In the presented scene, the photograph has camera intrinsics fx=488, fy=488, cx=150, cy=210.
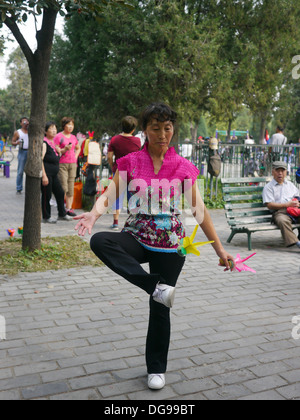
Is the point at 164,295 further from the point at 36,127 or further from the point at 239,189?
the point at 239,189

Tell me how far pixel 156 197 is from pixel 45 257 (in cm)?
369

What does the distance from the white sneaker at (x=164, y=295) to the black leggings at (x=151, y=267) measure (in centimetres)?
4

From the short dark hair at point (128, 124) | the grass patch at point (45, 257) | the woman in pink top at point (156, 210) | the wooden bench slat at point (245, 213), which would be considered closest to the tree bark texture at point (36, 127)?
the grass patch at point (45, 257)

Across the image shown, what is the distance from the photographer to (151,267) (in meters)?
3.14

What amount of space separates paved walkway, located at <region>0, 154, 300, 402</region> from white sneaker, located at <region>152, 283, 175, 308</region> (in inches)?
25.4

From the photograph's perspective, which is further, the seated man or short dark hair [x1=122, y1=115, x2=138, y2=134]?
short dark hair [x1=122, y1=115, x2=138, y2=134]

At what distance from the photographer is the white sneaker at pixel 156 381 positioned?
309cm

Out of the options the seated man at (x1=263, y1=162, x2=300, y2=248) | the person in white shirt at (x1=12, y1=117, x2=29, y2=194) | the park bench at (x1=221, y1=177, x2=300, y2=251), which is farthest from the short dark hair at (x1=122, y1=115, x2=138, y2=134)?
the person in white shirt at (x1=12, y1=117, x2=29, y2=194)

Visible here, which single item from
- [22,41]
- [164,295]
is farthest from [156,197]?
[22,41]

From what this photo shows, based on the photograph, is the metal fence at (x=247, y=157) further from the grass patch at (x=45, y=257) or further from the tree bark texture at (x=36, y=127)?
the tree bark texture at (x=36, y=127)

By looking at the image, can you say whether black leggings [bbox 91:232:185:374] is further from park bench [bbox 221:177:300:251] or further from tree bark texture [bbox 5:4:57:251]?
park bench [bbox 221:177:300:251]

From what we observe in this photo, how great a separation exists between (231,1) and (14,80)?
40.6 metres

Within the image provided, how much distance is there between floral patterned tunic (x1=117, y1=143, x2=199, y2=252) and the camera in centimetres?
305
